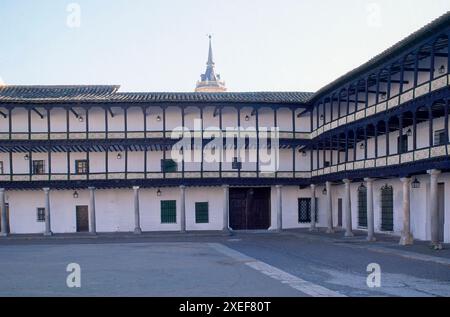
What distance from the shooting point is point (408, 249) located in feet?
75.3

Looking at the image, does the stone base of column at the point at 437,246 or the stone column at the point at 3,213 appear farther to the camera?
the stone column at the point at 3,213

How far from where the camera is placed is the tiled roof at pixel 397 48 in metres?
20.5

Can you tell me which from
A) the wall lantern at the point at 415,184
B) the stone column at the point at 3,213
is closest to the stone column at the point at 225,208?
the wall lantern at the point at 415,184

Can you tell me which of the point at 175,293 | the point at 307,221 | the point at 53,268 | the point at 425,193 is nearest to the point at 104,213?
the point at 307,221

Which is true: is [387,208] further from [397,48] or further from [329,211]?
[397,48]

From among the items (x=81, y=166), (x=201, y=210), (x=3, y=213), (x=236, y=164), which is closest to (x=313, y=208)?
(x=236, y=164)

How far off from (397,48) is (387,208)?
11.0m

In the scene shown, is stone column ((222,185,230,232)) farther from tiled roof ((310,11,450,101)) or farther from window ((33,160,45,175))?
window ((33,160,45,175))

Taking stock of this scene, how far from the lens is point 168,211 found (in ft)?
125

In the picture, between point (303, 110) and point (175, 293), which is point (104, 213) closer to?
point (303, 110)

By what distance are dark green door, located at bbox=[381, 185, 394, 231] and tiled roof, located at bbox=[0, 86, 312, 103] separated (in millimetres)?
9229

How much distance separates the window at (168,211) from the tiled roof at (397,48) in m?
14.1

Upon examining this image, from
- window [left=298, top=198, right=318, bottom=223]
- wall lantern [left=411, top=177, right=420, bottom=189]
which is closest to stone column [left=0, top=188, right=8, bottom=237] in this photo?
window [left=298, top=198, right=318, bottom=223]

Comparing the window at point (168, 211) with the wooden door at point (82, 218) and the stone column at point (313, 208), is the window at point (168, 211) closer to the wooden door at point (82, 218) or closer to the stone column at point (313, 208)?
the wooden door at point (82, 218)
